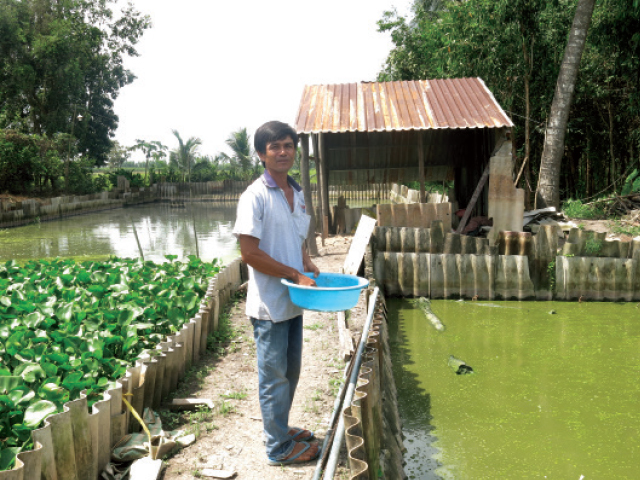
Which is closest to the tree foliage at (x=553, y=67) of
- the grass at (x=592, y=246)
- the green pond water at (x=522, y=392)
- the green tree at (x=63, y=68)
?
the grass at (x=592, y=246)

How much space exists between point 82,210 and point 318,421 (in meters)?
27.4

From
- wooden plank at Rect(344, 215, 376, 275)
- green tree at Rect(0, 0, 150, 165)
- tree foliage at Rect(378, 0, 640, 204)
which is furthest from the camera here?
green tree at Rect(0, 0, 150, 165)

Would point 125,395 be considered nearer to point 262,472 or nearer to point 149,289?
point 262,472

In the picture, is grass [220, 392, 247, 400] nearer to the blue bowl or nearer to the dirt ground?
the dirt ground

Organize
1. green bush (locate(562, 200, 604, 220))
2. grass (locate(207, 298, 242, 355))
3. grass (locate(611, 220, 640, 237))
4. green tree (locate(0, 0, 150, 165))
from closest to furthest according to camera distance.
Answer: grass (locate(207, 298, 242, 355))
grass (locate(611, 220, 640, 237))
green bush (locate(562, 200, 604, 220))
green tree (locate(0, 0, 150, 165))

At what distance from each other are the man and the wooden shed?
7882mm

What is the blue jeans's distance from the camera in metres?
3.12

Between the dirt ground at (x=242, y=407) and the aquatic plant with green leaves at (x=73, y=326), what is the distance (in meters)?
0.58

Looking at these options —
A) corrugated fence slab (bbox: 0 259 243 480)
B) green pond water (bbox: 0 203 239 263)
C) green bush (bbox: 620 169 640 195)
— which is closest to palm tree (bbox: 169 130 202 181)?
green pond water (bbox: 0 203 239 263)

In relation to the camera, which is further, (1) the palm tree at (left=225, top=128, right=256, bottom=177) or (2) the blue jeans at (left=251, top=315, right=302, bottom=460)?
(1) the palm tree at (left=225, top=128, right=256, bottom=177)

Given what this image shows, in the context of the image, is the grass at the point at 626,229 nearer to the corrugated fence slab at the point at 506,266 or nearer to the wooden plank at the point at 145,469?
the corrugated fence slab at the point at 506,266

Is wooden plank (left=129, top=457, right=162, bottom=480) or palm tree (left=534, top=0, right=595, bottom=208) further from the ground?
palm tree (left=534, top=0, right=595, bottom=208)

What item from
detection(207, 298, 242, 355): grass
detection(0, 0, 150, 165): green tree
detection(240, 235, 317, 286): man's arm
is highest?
detection(0, 0, 150, 165): green tree

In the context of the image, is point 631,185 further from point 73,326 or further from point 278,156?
point 73,326
